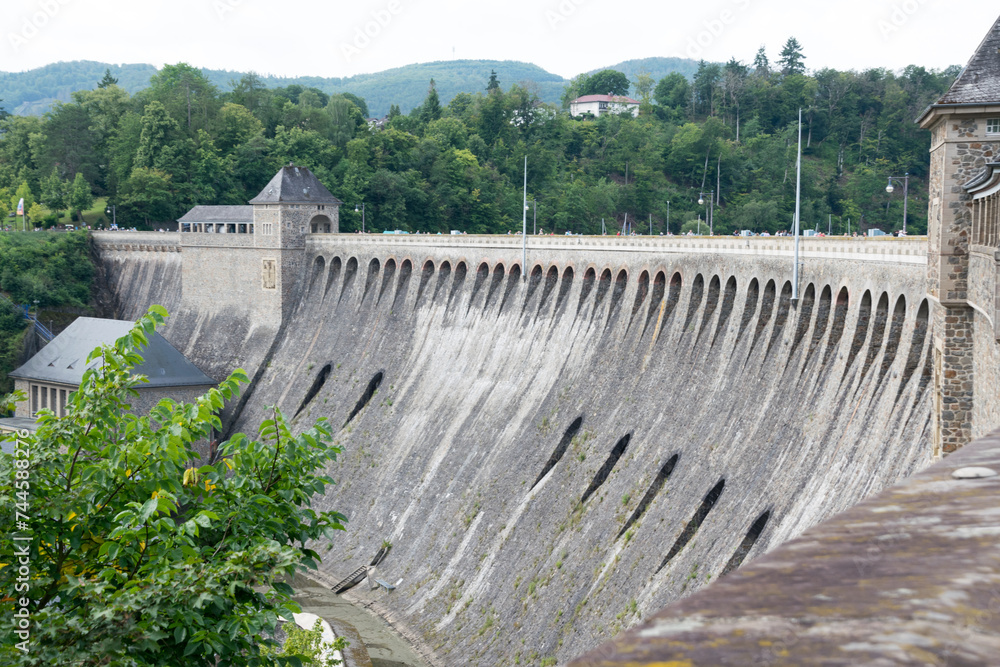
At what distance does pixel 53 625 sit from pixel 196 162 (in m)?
105

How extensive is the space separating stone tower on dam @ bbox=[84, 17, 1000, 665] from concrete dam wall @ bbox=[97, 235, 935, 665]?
0.41 ft

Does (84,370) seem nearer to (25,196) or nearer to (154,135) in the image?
(154,135)

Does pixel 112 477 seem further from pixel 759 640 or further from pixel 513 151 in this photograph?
pixel 513 151

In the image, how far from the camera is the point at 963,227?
25328mm

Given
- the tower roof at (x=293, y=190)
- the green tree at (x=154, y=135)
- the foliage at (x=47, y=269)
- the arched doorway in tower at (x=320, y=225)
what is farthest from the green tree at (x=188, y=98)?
the arched doorway in tower at (x=320, y=225)

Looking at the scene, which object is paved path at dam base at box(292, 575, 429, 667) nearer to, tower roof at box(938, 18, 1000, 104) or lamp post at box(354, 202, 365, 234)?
tower roof at box(938, 18, 1000, 104)

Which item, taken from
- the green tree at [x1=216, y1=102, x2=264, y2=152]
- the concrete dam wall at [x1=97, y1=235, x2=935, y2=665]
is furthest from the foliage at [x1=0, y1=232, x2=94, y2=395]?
the concrete dam wall at [x1=97, y1=235, x2=935, y2=665]

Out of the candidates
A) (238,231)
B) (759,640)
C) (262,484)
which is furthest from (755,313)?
(238,231)

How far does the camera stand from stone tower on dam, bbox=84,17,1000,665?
28.2m

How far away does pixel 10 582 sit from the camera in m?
14.1

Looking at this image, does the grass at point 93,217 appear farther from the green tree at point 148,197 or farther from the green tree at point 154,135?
the green tree at point 154,135

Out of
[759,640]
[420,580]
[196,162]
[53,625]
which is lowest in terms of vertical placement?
[420,580]

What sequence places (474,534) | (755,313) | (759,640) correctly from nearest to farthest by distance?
(759,640), (755,313), (474,534)

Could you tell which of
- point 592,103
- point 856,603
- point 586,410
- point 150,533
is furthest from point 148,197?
point 856,603
